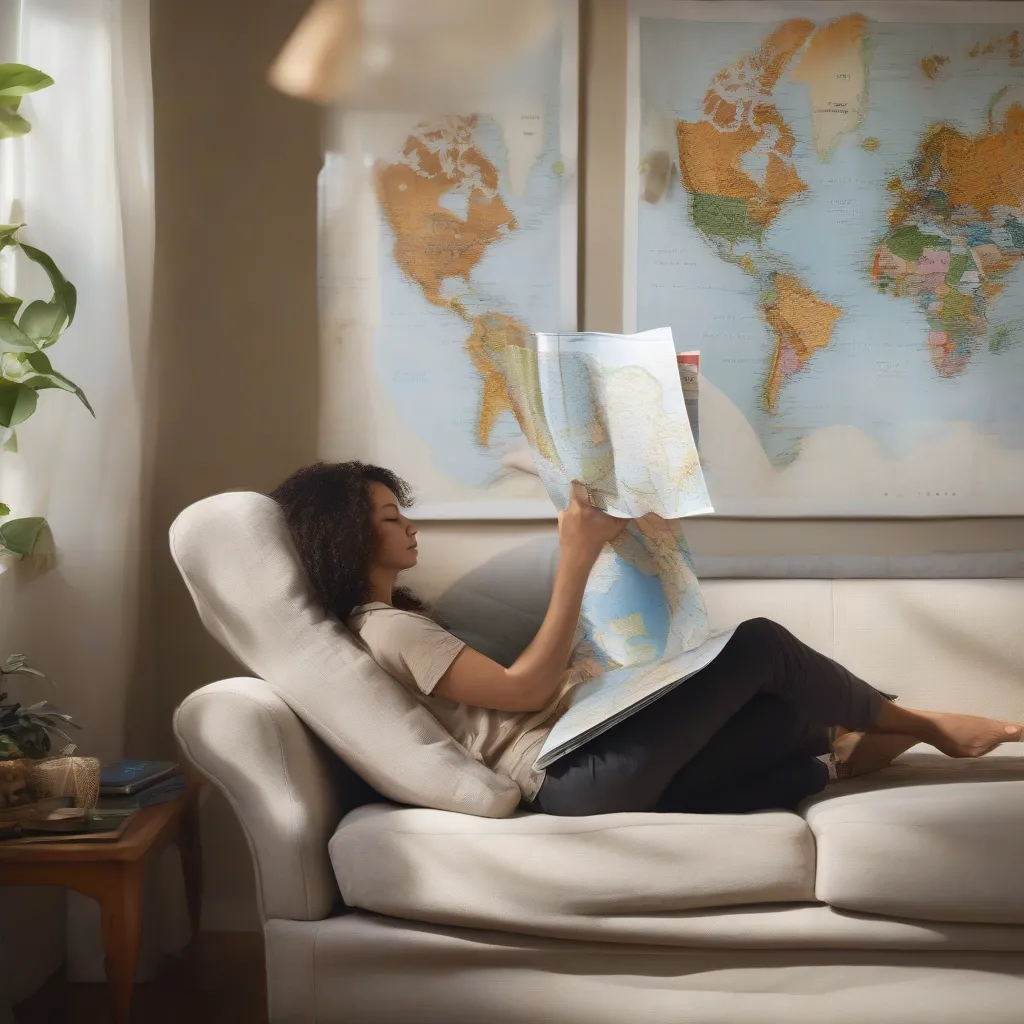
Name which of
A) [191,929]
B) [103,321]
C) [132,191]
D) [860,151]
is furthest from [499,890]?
[860,151]

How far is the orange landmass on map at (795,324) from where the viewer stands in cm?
272

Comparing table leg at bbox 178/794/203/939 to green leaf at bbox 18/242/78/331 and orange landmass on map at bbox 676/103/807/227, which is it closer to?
green leaf at bbox 18/242/78/331

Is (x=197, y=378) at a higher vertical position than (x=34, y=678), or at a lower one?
higher

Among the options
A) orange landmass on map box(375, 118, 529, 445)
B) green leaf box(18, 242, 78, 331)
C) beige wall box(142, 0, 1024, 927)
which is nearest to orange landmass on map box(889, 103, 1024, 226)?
beige wall box(142, 0, 1024, 927)

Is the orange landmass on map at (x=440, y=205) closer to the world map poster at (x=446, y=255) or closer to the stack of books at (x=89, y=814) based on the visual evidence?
the world map poster at (x=446, y=255)

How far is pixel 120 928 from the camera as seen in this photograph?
183 centimetres

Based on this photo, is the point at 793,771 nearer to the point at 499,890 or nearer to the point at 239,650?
the point at 499,890

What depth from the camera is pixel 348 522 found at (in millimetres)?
2043

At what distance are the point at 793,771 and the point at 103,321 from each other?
1.59 m

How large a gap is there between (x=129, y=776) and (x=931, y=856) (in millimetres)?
1397

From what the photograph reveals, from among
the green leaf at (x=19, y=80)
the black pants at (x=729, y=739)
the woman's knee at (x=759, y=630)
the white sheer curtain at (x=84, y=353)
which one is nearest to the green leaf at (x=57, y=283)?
the white sheer curtain at (x=84, y=353)

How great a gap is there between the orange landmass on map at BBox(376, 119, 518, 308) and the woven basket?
4.41 ft

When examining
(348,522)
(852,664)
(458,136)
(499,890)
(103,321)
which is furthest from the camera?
(458,136)

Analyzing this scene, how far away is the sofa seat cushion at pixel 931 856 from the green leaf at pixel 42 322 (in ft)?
5.19
